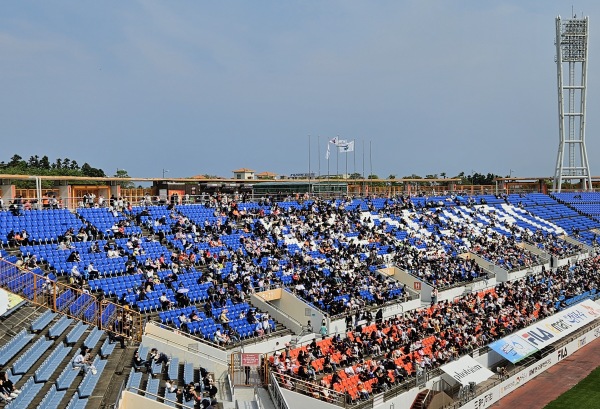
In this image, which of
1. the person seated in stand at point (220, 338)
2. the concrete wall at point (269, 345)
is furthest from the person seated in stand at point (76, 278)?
the concrete wall at point (269, 345)

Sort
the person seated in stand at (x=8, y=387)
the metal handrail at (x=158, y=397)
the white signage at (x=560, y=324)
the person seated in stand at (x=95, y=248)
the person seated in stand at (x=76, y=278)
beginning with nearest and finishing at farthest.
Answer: the person seated in stand at (x=8, y=387)
the metal handrail at (x=158, y=397)
the person seated in stand at (x=76, y=278)
the person seated in stand at (x=95, y=248)
the white signage at (x=560, y=324)

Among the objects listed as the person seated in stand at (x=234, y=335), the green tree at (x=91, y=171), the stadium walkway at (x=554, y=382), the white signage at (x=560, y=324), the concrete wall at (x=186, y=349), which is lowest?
the stadium walkway at (x=554, y=382)

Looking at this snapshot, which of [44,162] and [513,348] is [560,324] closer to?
[513,348]

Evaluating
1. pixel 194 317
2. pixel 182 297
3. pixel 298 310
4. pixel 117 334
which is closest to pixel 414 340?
pixel 298 310

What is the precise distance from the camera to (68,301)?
20.2 meters

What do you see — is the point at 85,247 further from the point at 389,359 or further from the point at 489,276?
the point at 489,276

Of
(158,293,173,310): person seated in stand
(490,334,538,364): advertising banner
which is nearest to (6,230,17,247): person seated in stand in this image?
(158,293,173,310): person seated in stand

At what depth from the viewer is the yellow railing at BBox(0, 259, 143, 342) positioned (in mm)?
19469

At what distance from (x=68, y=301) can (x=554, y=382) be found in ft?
74.9

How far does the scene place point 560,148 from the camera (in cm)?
7425

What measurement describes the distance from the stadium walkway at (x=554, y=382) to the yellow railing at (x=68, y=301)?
1599 cm

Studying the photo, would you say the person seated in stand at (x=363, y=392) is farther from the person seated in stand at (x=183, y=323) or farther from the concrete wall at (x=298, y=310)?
the person seated in stand at (x=183, y=323)

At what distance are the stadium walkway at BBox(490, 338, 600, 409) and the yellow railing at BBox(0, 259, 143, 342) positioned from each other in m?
16.0

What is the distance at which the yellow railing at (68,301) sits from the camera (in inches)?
766
